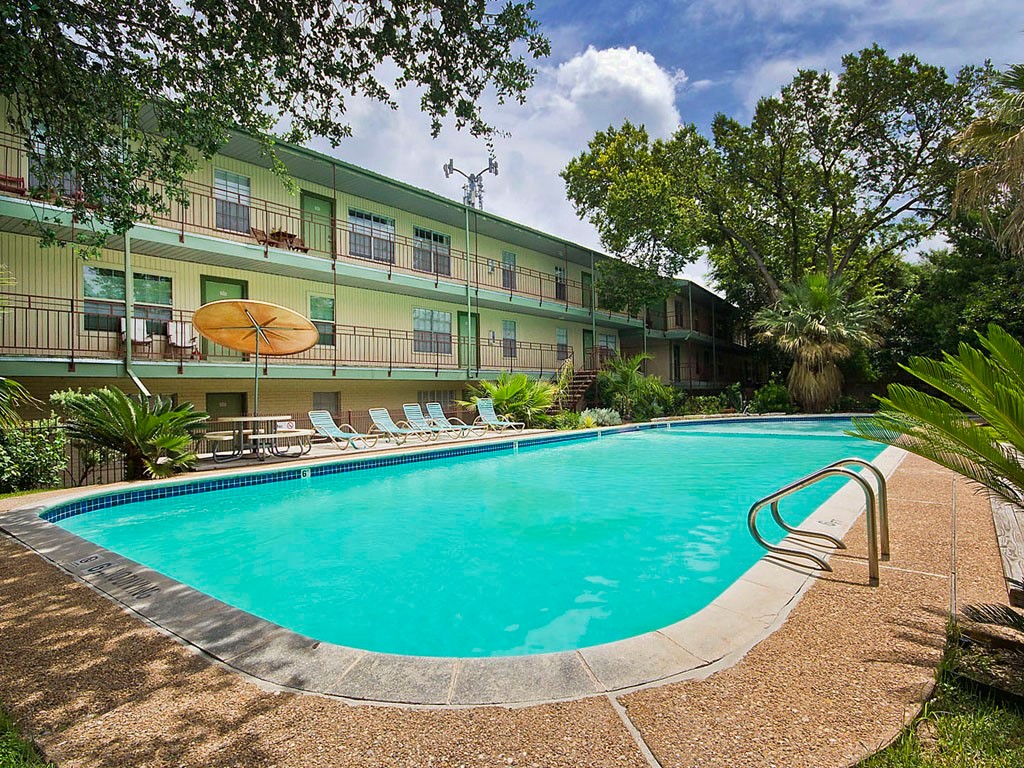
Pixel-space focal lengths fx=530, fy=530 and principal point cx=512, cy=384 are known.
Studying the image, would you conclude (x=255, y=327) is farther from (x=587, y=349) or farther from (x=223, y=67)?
(x=587, y=349)

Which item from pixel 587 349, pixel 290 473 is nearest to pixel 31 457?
pixel 290 473

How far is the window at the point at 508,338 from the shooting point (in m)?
22.4

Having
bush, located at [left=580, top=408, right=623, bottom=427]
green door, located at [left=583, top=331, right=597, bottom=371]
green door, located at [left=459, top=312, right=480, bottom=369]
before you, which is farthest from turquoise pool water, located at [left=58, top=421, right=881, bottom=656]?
green door, located at [left=583, top=331, right=597, bottom=371]

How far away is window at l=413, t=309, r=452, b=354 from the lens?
19328 mm

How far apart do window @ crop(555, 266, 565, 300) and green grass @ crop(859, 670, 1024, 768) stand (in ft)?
76.5

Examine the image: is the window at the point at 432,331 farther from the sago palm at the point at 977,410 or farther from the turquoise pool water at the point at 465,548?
the sago palm at the point at 977,410

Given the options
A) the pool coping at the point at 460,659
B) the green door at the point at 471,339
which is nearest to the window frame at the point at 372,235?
the green door at the point at 471,339

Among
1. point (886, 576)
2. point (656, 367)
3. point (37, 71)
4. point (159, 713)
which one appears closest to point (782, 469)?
point (886, 576)

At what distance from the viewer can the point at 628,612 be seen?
454 centimetres

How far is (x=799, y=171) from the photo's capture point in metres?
23.3

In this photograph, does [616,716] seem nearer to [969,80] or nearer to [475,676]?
[475,676]

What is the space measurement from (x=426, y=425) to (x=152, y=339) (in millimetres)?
7032

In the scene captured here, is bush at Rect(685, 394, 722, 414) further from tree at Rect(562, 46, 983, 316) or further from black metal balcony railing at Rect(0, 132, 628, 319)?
black metal balcony railing at Rect(0, 132, 628, 319)

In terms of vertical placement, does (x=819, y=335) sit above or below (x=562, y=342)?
below
